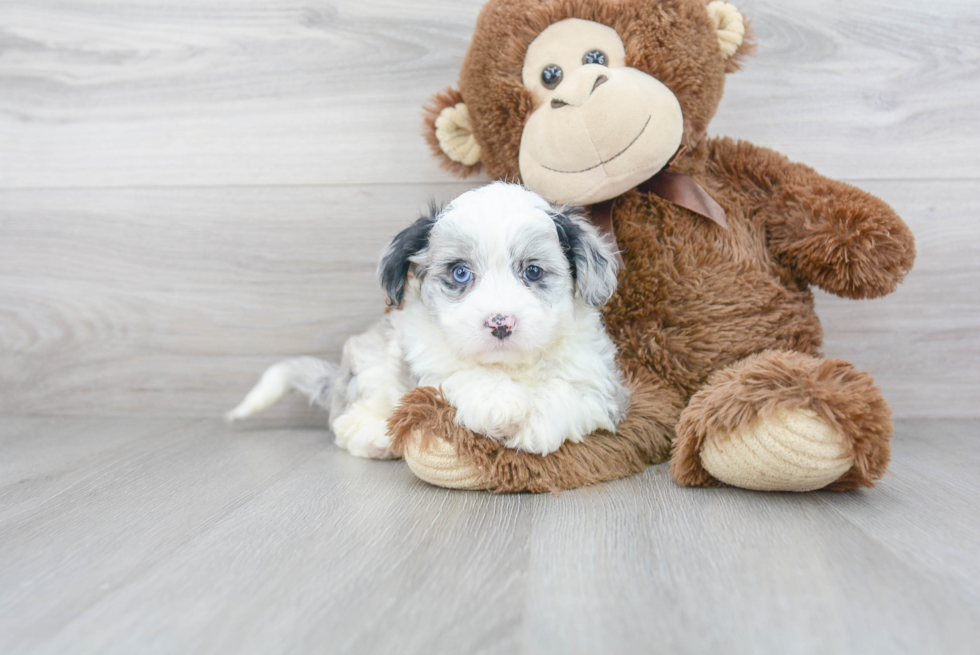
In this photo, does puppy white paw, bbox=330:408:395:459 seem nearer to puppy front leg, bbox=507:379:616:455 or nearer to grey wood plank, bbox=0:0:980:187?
puppy front leg, bbox=507:379:616:455

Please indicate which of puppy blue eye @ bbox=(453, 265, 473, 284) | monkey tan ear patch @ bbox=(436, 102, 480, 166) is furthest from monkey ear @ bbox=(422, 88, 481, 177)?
puppy blue eye @ bbox=(453, 265, 473, 284)

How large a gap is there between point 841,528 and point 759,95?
3.89ft

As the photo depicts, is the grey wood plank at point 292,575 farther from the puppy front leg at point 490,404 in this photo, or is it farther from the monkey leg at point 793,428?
the monkey leg at point 793,428

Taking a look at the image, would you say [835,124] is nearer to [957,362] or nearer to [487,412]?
[957,362]

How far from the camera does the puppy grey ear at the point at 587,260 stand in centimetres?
129

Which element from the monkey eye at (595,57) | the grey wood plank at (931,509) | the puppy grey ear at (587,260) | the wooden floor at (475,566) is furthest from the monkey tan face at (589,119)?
the grey wood plank at (931,509)

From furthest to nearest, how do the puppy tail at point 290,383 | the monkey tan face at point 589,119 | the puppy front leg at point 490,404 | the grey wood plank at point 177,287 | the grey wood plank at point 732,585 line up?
the grey wood plank at point 177,287 < the puppy tail at point 290,383 < the monkey tan face at point 589,119 < the puppy front leg at point 490,404 < the grey wood plank at point 732,585

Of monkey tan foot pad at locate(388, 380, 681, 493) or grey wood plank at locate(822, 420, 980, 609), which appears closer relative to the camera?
grey wood plank at locate(822, 420, 980, 609)

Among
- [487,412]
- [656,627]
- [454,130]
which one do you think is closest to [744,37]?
[454,130]

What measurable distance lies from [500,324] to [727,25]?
834 millimetres

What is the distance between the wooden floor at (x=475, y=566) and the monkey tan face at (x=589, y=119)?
1.92ft

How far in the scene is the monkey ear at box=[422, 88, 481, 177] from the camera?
1.57 m

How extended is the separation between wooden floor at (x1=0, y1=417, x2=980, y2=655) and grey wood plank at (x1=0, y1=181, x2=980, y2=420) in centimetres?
51

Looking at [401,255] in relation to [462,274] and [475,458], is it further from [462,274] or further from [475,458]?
[475,458]
